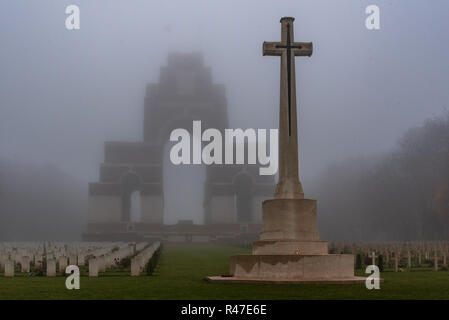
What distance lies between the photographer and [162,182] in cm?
7512

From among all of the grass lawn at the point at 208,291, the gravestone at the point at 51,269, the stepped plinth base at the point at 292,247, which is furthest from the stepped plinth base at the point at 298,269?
the gravestone at the point at 51,269

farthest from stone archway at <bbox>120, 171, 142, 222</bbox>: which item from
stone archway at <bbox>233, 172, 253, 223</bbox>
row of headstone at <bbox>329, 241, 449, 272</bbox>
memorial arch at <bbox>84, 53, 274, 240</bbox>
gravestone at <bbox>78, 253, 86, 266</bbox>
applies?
gravestone at <bbox>78, 253, 86, 266</bbox>

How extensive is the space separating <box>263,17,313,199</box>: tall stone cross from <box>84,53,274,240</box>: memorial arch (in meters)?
52.4

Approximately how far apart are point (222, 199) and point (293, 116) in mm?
60494

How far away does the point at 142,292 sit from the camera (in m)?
9.96

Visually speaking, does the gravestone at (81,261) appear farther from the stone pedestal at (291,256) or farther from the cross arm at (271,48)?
the cross arm at (271,48)

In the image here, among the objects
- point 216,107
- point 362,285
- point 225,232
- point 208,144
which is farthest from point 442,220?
point 362,285

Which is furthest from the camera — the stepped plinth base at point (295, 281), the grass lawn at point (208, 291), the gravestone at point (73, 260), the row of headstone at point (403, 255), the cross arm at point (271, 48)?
the gravestone at point (73, 260)

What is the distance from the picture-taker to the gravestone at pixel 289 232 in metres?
11.4

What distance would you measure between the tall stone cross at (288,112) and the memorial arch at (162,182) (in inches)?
2062

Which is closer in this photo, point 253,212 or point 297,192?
point 297,192

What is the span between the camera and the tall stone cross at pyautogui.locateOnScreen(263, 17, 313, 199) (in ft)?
41.1

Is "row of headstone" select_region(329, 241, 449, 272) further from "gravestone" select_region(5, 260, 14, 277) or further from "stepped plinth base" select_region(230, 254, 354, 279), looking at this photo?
"gravestone" select_region(5, 260, 14, 277)

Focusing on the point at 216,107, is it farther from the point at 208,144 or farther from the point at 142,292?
the point at 142,292
